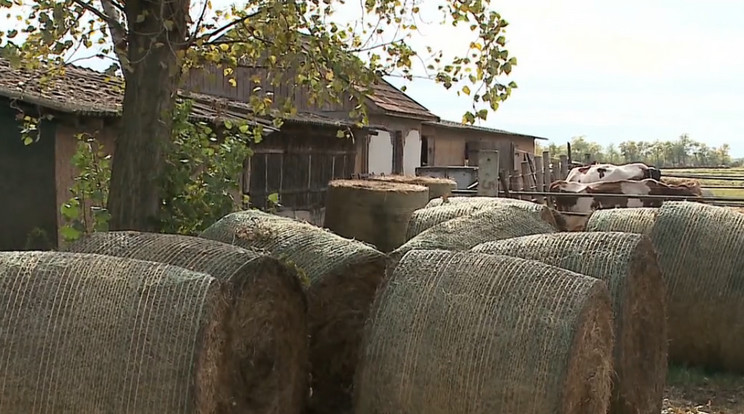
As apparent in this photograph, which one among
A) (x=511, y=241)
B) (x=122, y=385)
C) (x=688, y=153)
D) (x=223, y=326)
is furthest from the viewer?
(x=688, y=153)

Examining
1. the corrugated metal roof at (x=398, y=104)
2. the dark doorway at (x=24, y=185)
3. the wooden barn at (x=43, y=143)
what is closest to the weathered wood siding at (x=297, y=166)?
the wooden barn at (x=43, y=143)

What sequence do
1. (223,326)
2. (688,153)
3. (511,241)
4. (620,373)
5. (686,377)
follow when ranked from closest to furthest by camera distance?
(223,326)
(620,373)
(511,241)
(686,377)
(688,153)

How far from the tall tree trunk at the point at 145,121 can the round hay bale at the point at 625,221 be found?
405 cm

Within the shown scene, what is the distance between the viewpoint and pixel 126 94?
7637 millimetres

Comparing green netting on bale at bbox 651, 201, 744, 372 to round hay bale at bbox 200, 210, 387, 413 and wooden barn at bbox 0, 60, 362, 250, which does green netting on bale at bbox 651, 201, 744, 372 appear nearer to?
round hay bale at bbox 200, 210, 387, 413

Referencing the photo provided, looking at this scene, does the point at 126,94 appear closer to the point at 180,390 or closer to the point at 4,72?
the point at 180,390

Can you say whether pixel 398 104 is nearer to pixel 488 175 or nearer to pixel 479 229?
pixel 488 175

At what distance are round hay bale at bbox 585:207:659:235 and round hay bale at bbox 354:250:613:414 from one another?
3.11 metres

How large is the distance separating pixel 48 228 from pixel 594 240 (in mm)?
7734

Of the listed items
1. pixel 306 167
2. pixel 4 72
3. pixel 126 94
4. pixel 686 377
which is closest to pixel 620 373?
pixel 686 377

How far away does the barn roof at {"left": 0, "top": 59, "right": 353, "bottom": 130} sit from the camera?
10.3 m

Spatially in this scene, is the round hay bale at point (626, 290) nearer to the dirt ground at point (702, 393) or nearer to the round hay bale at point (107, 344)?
the dirt ground at point (702, 393)

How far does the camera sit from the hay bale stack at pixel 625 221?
7773mm

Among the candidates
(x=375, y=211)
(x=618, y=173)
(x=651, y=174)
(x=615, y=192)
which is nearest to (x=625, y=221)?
(x=375, y=211)
